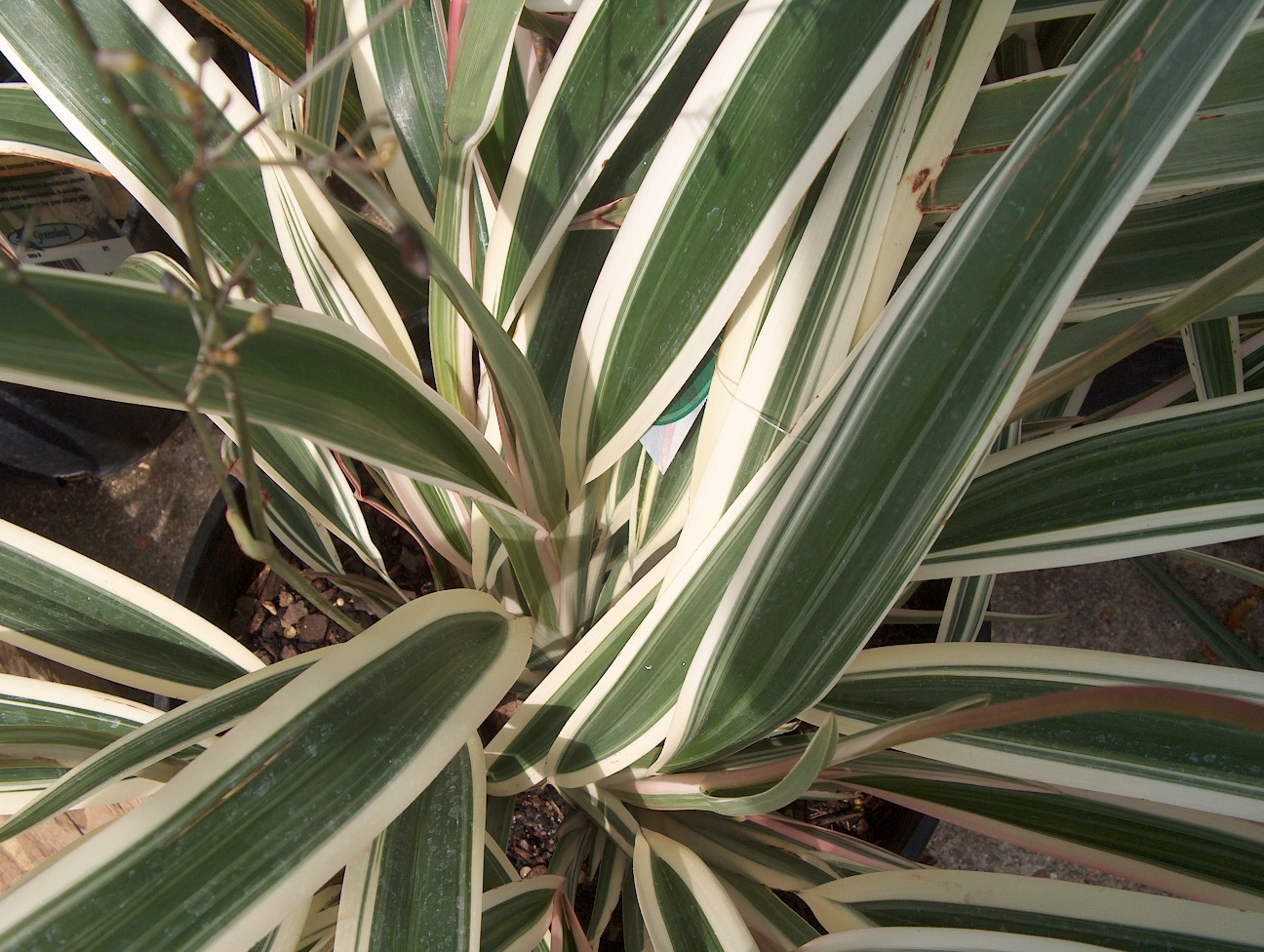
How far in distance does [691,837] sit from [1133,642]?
795mm

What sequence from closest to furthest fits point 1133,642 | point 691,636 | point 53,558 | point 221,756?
point 221,756
point 691,636
point 53,558
point 1133,642

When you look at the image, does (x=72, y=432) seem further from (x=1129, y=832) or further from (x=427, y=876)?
(x=1129, y=832)

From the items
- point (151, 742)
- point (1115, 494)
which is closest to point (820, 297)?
point (1115, 494)

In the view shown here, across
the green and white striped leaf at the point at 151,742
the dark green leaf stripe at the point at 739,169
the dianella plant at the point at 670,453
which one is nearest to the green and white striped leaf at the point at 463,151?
the dianella plant at the point at 670,453

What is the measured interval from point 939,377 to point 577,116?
279mm

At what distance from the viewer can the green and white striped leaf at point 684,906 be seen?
442 mm

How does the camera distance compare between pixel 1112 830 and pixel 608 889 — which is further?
pixel 608 889

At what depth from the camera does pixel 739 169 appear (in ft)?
1.37

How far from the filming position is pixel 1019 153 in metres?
0.34

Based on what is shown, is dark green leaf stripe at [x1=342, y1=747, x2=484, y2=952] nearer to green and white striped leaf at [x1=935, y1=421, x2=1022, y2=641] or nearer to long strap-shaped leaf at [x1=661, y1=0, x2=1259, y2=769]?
long strap-shaped leaf at [x1=661, y1=0, x2=1259, y2=769]

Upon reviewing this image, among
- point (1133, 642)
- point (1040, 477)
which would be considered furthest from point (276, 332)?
point (1133, 642)

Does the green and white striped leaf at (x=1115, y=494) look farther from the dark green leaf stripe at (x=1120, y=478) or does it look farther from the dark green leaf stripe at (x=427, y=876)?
the dark green leaf stripe at (x=427, y=876)

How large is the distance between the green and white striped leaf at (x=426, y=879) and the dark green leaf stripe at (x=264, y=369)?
18cm

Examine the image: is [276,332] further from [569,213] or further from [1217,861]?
[1217,861]
